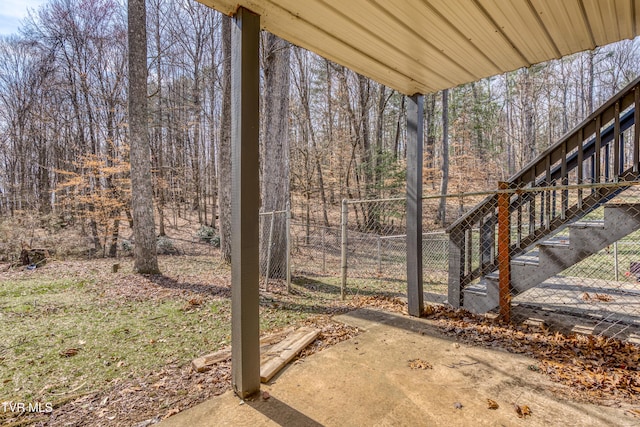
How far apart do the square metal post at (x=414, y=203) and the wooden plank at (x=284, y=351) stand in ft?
3.81

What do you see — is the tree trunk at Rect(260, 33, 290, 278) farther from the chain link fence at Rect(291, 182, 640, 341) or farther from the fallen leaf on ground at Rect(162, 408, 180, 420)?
the fallen leaf on ground at Rect(162, 408, 180, 420)

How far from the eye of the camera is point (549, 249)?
301 centimetres

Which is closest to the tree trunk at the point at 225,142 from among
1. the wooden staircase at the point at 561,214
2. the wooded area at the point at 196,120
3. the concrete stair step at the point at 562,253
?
the wooded area at the point at 196,120

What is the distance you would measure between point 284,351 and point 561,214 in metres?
3.02

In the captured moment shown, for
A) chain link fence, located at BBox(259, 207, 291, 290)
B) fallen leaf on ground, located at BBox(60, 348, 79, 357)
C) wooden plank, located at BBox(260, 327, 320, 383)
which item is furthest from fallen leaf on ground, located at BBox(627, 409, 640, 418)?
chain link fence, located at BBox(259, 207, 291, 290)

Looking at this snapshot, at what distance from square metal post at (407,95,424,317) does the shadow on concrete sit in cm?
196

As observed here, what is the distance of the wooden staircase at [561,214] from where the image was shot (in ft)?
8.86

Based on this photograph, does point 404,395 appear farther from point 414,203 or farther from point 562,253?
point 562,253

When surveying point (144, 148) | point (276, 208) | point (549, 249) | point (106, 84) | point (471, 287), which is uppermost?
point (106, 84)

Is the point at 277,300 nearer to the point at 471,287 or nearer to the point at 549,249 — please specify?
the point at 471,287

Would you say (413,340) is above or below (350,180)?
below

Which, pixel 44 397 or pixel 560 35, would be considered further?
pixel 560 35

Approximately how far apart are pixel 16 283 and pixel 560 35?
27.3 ft

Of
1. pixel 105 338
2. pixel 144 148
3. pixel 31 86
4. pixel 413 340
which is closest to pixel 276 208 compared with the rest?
pixel 144 148
